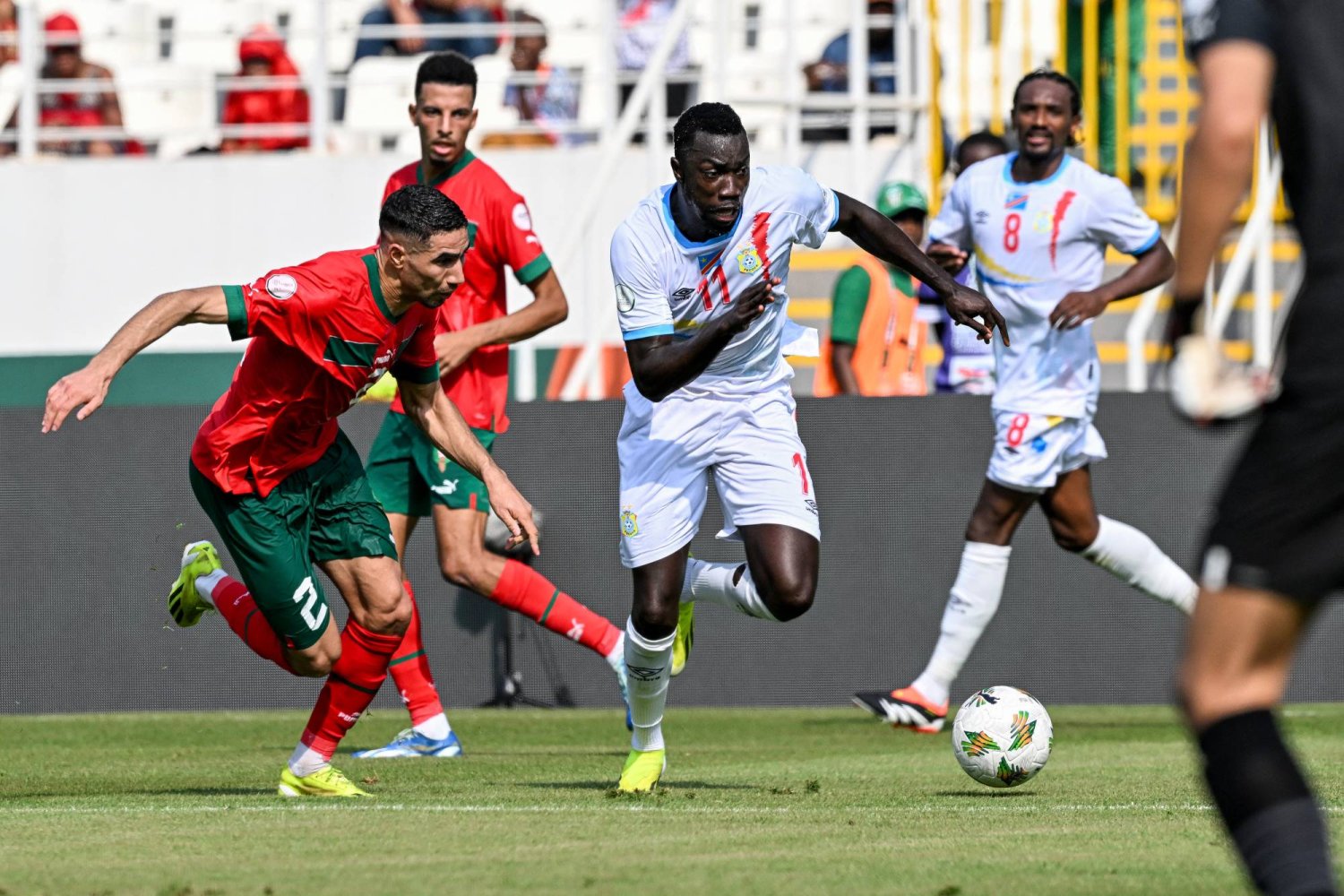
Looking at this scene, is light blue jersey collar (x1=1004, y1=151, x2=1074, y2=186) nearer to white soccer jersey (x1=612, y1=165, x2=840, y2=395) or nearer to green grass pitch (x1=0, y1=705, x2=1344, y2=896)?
green grass pitch (x1=0, y1=705, x2=1344, y2=896)

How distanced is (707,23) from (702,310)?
9.01m

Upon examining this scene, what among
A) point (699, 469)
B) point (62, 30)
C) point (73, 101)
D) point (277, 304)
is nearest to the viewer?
point (277, 304)

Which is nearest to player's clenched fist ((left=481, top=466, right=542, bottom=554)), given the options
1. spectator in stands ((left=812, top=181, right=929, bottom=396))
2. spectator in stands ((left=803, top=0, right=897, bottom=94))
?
spectator in stands ((left=812, top=181, right=929, bottom=396))

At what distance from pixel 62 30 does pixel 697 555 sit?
907cm

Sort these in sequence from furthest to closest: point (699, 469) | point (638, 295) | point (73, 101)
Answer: point (73, 101)
point (699, 469)
point (638, 295)

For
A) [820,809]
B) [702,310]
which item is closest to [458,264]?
[702,310]

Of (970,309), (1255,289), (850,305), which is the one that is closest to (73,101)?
(850,305)

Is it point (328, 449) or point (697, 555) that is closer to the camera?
point (328, 449)

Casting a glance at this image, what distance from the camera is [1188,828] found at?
604cm

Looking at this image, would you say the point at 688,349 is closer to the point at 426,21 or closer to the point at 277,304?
the point at 277,304

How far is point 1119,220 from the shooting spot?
10000 mm

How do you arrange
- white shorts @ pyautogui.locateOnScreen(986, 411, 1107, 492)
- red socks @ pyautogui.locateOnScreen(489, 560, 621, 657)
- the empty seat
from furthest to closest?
the empty seat, white shorts @ pyautogui.locateOnScreen(986, 411, 1107, 492), red socks @ pyautogui.locateOnScreen(489, 560, 621, 657)

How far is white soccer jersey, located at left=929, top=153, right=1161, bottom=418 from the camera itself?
10008 mm

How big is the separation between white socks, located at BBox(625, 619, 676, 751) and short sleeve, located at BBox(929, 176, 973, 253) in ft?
11.3
